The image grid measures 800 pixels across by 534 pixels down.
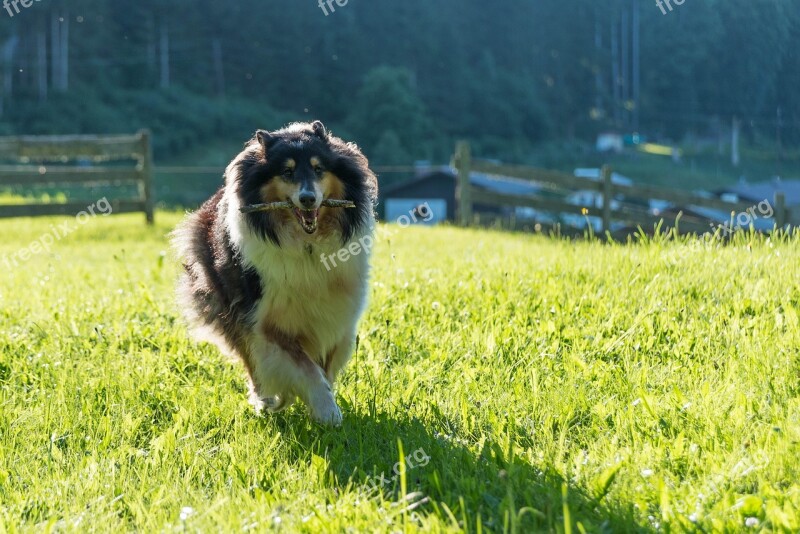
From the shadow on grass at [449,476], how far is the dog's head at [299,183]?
101 cm

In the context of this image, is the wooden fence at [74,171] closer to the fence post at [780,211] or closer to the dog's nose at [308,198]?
the fence post at [780,211]

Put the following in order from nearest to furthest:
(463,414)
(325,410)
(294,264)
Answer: (463,414) < (325,410) < (294,264)

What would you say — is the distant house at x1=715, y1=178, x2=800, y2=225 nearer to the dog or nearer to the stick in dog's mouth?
the dog

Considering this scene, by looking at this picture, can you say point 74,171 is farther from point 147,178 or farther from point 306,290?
point 306,290

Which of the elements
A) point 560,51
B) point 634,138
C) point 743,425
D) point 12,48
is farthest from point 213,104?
point 743,425

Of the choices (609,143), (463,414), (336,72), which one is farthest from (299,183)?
(609,143)

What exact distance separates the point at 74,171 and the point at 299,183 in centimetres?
1447

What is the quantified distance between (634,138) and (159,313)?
51.0 metres

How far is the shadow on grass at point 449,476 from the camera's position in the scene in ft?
10.4

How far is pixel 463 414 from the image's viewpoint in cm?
432

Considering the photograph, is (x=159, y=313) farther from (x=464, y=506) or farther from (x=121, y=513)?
(x=464, y=506)

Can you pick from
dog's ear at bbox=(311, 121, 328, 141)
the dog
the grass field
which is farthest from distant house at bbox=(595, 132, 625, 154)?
the dog

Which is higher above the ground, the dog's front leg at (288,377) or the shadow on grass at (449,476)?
the dog's front leg at (288,377)

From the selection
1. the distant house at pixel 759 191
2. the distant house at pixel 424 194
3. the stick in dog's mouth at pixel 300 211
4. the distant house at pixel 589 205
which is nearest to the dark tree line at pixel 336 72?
the distant house at pixel 759 191
